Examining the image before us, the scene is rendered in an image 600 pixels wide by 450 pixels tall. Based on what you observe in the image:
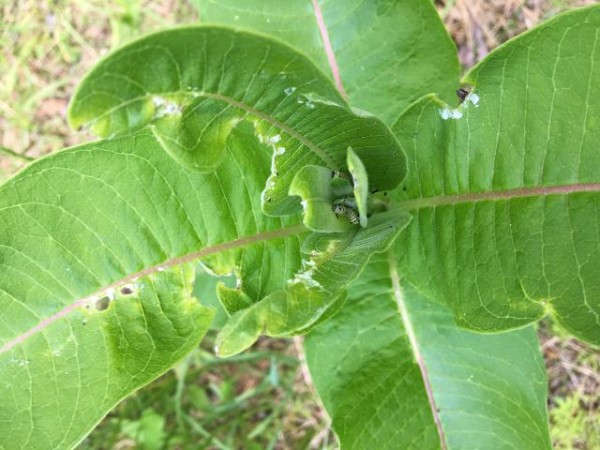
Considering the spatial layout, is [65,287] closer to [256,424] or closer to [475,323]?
[475,323]

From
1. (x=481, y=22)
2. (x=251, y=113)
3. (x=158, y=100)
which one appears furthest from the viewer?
(x=481, y=22)

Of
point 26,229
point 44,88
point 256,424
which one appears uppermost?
point 44,88

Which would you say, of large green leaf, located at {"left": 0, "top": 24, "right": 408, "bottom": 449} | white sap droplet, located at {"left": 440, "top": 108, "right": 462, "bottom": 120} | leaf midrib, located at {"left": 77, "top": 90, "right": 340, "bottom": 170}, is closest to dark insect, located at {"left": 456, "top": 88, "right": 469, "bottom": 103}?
white sap droplet, located at {"left": 440, "top": 108, "right": 462, "bottom": 120}

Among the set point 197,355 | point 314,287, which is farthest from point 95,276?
point 197,355

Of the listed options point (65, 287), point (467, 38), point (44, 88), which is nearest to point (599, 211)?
point (65, 287)

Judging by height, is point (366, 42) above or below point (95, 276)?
above

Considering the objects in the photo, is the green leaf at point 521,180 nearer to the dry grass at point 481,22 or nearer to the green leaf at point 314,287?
the green leaf at point 314,287

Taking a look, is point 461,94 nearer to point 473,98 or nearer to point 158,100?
point 473,98

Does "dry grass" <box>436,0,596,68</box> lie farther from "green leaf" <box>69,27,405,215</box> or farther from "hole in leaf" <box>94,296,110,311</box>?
"hole in leaf" <box>94,296,110,311</box>
